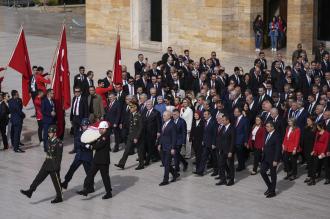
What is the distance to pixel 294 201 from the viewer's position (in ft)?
59.0

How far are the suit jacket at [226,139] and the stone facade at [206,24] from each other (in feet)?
46.1

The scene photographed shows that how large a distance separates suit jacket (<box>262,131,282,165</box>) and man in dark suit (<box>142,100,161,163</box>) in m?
3.12

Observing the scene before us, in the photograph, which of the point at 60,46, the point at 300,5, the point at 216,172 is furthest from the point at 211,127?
the point at 300,5

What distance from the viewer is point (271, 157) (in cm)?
1814

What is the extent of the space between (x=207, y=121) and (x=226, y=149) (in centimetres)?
91

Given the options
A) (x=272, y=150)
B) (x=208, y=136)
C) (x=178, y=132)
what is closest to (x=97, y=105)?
(x=178, y=132)

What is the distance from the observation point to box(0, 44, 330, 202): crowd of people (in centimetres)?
1883

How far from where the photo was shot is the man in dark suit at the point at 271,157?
18.0 m

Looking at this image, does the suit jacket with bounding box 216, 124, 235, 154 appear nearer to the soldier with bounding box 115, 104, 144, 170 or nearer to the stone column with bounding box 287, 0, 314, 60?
the soldier with bounding box 115, 104, 144, 170

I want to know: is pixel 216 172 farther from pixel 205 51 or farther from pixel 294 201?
pixel 205 51

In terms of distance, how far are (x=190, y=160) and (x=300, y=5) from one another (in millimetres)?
12441

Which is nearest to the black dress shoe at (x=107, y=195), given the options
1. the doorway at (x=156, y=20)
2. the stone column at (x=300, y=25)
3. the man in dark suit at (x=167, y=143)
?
the man in dark suit at (x=167, y=143)

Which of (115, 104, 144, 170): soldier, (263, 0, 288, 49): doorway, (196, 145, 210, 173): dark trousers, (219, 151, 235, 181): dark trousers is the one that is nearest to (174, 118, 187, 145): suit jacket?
(196, 145, 210, 173): dark trousers

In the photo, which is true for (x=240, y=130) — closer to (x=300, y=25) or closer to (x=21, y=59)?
(x=21, y=59)
